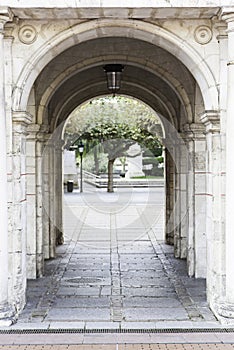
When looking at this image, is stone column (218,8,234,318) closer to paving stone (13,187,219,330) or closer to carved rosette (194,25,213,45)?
paving stone (13,187,219,330)

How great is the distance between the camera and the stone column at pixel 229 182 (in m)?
7.06

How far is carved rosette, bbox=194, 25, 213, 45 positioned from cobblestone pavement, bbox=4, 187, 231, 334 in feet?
11.8

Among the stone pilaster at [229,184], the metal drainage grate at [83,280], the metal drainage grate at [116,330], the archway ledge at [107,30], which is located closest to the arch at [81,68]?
the archway ledge at [107,30]

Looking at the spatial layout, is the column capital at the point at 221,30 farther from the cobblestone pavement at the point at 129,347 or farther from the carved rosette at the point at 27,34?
the cobblestone pavement at the point at 129,347

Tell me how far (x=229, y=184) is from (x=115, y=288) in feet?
10.3

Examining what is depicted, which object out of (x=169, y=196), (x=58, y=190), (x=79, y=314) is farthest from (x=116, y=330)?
(x=169, y=196)

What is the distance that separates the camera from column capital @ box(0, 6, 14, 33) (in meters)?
6.85

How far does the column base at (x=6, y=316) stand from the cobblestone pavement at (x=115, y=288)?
0.11 metres

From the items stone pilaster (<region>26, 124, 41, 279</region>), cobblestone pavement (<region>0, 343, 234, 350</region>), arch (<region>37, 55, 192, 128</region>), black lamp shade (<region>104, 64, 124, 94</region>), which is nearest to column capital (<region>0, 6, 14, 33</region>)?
stone pilaster (<region>26, 124, 41, 279</region>)

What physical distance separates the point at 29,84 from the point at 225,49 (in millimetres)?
2608

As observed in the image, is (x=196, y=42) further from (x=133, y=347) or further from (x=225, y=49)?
(x=133, y=347)

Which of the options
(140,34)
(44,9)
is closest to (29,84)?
(44,9)

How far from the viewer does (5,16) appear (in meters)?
6.95

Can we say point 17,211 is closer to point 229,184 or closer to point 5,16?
point 5,16
